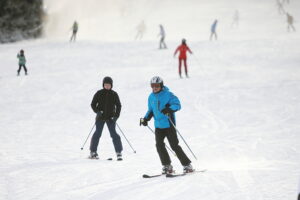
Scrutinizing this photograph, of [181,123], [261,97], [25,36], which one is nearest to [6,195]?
[181,123]

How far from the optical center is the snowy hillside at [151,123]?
540cm

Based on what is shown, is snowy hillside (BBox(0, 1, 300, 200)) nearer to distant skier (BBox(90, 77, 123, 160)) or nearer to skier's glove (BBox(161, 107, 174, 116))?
distant skier (BBox(90, 77, 123, 160))

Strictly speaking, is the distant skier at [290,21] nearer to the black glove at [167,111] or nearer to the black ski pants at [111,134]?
the black ski pants at [111,134]

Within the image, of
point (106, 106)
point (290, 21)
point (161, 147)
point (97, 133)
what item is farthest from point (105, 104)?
point (290, 21)

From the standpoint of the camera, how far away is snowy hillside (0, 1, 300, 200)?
540 centimetres

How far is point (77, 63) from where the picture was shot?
21609 millimetres

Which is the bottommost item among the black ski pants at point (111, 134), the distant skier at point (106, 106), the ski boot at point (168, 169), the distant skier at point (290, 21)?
the ski boot at point (168, 169)

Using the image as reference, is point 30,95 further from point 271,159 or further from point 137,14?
point 137,14

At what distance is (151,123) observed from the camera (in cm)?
1148

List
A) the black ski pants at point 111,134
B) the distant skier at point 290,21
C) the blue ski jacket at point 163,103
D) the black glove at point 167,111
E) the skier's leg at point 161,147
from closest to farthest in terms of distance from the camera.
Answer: the black glove at point 167,111 → the blue ski jacket at point 163,103 → the skier's leg at point 161,147 → the black ski pants at point 111,134 → the distant skier at point 290,21

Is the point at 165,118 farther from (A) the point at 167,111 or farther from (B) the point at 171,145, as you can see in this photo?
(B) the point at 171,145

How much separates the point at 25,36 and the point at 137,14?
17879mm

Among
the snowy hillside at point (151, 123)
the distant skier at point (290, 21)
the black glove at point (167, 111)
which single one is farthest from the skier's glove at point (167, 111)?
the distant skier at point (290, 21)

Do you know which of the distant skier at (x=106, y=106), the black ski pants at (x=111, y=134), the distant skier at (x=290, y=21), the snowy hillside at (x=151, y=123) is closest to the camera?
the snowy hillside at (x=151, y=123)
